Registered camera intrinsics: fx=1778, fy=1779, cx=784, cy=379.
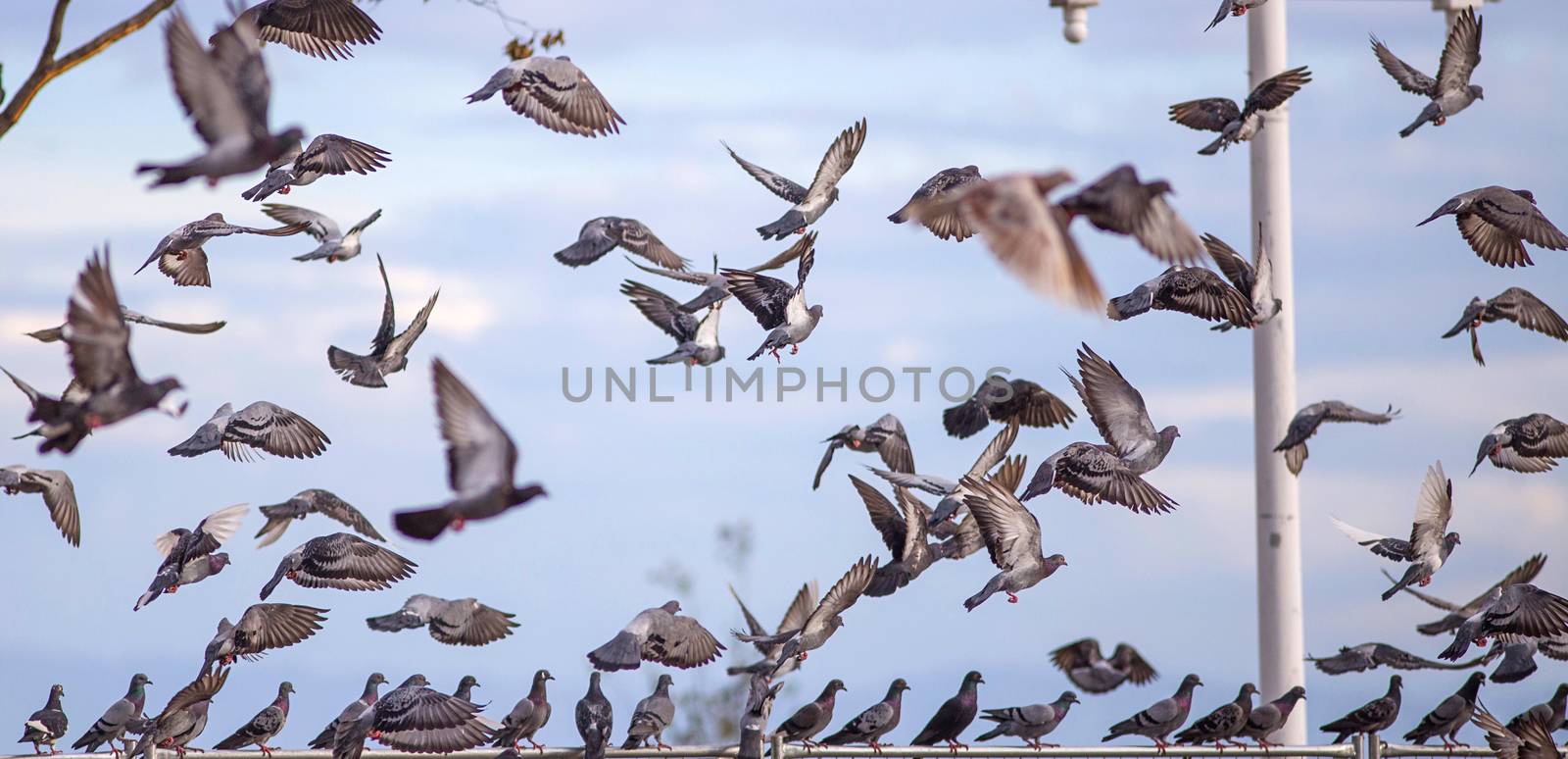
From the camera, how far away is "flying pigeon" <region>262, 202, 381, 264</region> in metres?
11.7

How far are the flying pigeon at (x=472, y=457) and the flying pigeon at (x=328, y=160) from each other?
4.96 metres

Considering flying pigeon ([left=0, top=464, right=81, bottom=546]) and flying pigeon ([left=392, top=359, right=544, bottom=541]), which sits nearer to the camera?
flying pigeon ([left=392, top=359, right=544, bottom=541])

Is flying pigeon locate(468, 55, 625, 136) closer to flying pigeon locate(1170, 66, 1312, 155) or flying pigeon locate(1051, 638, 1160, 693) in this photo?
flying pigeon locate(1170, 66, 1312, 155)

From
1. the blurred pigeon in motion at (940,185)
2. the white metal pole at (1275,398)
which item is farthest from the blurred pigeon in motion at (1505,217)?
the blurred pigeon in motion at (940,185)

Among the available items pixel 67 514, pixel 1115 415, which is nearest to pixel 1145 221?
pixel 1115 415

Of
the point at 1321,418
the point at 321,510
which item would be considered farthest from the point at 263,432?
the point at 1321,418

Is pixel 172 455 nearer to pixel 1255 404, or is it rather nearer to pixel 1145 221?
pixel 1145 221

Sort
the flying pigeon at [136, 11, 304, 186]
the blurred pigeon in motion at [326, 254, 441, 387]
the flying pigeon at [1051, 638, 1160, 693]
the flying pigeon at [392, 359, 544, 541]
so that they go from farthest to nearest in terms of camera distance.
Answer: the flying pigeon at [1051, 638, 1160, 693] → the blurred pigeon in motion at [326, 254, 441, 387] → the flying pigeon at [136, 11, 304, 186] → the flying pigeon at [392, 359, 544, 541]

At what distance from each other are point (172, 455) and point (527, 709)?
2739mm

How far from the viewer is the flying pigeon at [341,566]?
38.2ft

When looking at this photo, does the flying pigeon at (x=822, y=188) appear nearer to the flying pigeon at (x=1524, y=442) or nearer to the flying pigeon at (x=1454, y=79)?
the flying pigeon at (x=1454, y=79)

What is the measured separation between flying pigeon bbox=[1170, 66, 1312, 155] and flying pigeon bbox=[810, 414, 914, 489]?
2.93m

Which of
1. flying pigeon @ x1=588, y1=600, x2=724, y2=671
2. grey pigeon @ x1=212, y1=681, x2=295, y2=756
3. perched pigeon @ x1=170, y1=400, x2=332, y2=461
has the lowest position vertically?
grey pigeon @ x1=212, y1=681, x2=295, y2=756

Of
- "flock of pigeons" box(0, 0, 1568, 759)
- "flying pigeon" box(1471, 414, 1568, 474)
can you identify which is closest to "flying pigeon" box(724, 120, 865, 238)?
"flock of pigeons" box(0, 0, 1568, 759)
